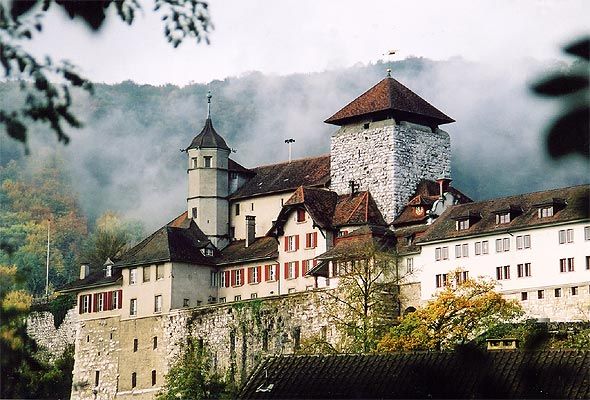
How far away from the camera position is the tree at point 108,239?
224 feet

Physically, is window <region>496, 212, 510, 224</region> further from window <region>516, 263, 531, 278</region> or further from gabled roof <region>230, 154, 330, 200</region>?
gabled roof <region>230, 154, 330, 200</region>

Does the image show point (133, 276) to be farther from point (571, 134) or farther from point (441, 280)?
point (571, 134)

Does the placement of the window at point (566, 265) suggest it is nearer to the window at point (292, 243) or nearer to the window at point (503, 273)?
the window at point (503, 273)

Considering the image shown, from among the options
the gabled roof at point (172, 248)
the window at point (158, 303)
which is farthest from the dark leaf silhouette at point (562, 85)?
the gabled roof at point (172, 248)

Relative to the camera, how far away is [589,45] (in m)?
5.16

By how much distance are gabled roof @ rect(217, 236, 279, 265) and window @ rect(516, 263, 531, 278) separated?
12.4 meters

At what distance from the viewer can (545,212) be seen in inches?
1720

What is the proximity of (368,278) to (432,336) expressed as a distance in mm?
6103

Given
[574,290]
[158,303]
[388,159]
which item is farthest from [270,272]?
[574,290]

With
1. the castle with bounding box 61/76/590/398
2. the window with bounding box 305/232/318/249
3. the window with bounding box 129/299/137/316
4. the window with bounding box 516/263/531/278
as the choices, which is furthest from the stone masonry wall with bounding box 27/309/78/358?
the window with bounding box 516/263/531/278

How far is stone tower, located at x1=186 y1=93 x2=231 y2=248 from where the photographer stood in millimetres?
58500

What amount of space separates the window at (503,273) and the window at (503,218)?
67.9 inches

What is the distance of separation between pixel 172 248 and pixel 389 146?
908 centimetres

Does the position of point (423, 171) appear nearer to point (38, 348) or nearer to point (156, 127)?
point (156, 127)
